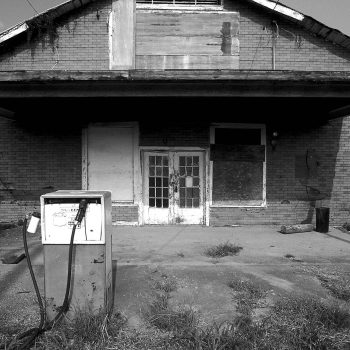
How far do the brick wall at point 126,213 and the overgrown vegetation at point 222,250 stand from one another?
9.56 ft

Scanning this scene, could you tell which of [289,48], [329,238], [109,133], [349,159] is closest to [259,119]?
[289,48]

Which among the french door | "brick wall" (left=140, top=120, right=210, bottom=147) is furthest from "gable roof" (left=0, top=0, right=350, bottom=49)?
the french door

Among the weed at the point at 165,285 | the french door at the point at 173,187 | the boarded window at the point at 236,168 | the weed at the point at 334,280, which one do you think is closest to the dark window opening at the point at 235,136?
the boarded window at the point at 236,168

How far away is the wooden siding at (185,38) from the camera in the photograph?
9.05m

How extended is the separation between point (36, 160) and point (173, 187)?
3580 mm

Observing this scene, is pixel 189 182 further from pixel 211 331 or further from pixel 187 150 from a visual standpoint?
pixel 211 331

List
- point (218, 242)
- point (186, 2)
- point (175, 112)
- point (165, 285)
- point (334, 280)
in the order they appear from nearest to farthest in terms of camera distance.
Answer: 1. point (165, 285)
2. point (334, 280)
3. point (218, 242)
4. point (175, 112)
5. point (186, 2)

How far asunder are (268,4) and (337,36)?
1955 mm

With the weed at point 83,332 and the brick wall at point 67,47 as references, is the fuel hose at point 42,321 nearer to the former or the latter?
the weed at point 83,332

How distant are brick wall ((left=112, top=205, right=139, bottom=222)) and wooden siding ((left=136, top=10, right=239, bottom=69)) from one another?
378cm

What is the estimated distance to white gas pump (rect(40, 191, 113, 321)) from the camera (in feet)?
10.6

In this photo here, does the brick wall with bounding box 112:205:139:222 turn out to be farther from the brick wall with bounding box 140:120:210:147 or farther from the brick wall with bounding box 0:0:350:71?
the brick wall with bounding box 0:0:350:71

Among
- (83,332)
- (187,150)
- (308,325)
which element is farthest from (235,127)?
(83,332)

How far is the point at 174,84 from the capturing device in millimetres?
6496
